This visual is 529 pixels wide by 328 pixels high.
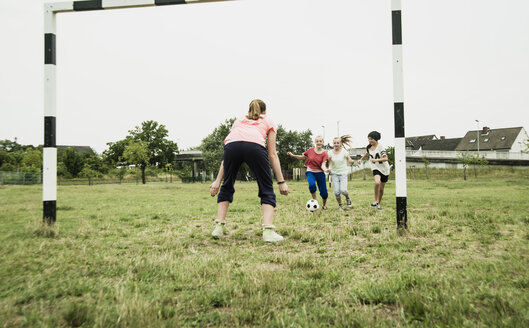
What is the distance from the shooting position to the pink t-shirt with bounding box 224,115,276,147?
14.7 feet

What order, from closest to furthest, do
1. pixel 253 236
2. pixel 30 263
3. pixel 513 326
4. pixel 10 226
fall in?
pixel 513 326, pixel 30 263, pixel 253 236, pixel 10 226

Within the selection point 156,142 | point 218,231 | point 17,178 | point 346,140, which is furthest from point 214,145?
point 218,231

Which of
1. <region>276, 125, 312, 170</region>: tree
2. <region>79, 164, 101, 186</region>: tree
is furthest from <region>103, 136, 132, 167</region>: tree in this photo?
<region>276, 125, 312, 170</region>: tree

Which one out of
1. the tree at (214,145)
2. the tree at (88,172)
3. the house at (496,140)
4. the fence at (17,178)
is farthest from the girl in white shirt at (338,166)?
the house at (496,140)

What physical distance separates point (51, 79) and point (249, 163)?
3675mm

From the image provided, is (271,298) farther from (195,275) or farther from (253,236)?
(253,236)

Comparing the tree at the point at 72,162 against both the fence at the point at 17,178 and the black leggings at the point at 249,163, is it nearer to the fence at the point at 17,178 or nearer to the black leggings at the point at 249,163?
the fence at the point at 17,178

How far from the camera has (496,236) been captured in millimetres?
4383

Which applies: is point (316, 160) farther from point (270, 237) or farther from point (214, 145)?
point (214, 145)

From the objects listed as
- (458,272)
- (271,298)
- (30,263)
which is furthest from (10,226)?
(458,272)

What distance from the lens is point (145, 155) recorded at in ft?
145

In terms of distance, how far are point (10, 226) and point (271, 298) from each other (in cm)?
599

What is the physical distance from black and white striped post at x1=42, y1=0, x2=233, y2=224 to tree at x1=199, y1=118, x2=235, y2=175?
44.7 m

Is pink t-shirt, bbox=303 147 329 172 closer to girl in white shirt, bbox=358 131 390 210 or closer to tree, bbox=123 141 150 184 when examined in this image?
girl in white shirt, bbox=358 131 390 210
